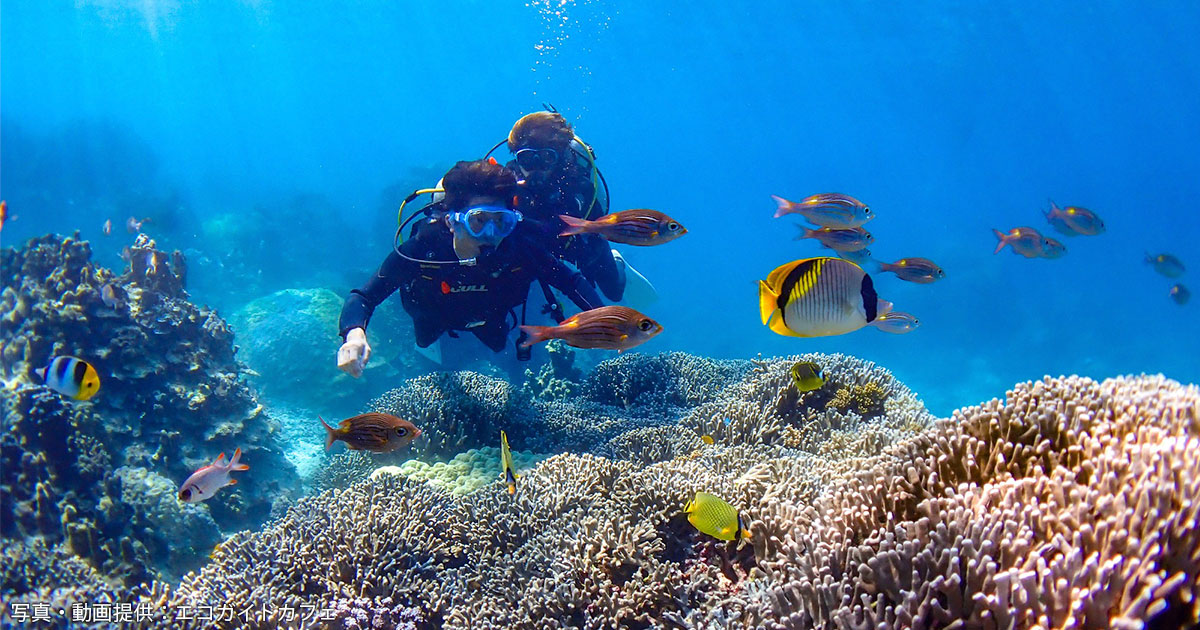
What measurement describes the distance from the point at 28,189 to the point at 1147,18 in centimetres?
7979

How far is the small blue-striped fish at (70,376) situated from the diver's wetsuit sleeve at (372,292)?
6.34 ft

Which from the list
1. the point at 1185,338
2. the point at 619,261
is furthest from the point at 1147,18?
the point at 619,261

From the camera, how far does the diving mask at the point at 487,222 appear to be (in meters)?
5.54

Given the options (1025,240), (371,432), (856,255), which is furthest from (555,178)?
(1025,240)

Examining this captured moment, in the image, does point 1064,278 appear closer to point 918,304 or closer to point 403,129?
point 918,304

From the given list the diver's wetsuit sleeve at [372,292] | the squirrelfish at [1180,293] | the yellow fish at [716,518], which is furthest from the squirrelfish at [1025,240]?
the squirrelfish at [1180,293]

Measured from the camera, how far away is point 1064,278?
49875 millimetres

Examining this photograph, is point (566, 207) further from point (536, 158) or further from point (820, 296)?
point (820, 296)

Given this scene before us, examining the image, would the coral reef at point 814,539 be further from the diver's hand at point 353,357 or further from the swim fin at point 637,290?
the swim fin at point 637,290

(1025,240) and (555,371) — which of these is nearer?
(1025,240)

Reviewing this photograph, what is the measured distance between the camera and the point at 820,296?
2105 millimetres

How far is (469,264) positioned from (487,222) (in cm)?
54

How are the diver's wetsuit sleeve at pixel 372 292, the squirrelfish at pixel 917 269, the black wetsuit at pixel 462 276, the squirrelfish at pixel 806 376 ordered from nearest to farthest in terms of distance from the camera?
the squirrelfish at pixel 806 376
the diver's wetsuit sleeve at pixel 372 292
the squirrelfish at pixel 917 269
the black wetsuit at pixel 462 276

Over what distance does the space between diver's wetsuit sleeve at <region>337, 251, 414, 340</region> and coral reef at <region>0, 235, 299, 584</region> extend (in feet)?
10.6
